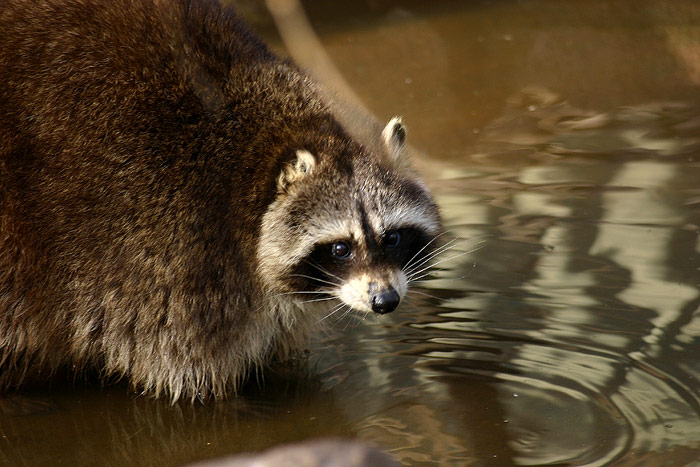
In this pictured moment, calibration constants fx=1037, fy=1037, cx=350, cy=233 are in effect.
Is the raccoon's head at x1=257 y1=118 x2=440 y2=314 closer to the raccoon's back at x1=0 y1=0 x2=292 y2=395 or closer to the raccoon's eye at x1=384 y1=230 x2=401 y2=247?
the raccoon's eye at x1=384 y1=230 x2=401 y2=247

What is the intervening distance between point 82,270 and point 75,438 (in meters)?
0.70

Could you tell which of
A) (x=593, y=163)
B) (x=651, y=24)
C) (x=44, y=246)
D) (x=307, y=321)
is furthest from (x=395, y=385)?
(x=651, y=24)

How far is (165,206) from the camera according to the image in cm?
437

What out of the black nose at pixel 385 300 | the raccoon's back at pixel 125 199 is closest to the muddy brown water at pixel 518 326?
the raccoon's back at pixel 125 199

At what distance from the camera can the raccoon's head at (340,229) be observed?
4285 mm

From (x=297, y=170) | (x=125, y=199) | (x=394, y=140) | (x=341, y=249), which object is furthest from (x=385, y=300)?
(x=125, y=199)

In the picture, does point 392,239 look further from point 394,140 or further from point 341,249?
point 394,140

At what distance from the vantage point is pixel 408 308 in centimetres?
510

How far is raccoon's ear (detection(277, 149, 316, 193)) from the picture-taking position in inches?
170

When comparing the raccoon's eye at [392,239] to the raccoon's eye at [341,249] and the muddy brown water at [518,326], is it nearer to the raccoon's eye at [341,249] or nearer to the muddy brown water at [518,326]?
the raccoon's eye at [341,249]

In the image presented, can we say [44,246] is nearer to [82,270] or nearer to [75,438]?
[82,270]

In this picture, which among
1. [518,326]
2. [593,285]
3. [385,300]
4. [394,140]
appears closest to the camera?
[385,300]

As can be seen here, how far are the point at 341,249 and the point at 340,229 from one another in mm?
86

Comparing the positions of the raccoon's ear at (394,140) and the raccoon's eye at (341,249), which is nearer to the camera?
the raccoon's eye at (341,249)
